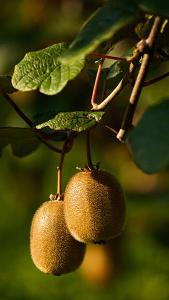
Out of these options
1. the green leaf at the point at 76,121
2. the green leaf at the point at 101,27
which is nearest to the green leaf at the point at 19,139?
the green leaf at the point at 76,121

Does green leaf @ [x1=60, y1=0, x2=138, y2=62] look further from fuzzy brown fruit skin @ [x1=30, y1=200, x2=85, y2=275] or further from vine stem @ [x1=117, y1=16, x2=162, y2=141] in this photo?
fuzzy brown fruit skin @ [x1=30, y1=200, x2=85, y2=275]

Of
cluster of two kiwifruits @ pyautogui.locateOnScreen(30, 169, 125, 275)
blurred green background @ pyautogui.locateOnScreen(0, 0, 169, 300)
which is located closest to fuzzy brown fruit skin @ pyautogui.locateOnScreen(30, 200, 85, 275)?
cluster of two kiwifruits @ pyautogui.locateOnScreen(30, 169, 125, 275)

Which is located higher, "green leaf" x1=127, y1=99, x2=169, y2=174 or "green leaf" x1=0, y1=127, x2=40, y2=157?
"green leaf" x1=127, y1=99, x2=169, y2=174

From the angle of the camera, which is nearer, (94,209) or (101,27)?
(101,27)

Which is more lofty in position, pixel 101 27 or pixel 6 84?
pixel 101 27

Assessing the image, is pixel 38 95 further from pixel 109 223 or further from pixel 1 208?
pixel 109 223

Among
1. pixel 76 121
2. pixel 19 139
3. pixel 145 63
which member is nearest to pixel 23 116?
pixel 19 139

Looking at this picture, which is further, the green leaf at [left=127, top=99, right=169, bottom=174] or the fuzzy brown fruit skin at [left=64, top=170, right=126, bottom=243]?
the fuzzy brown fruit skin at [left=64, top=170, right=126, bottom=243]

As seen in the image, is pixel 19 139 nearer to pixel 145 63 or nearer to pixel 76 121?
pixel 76 121
